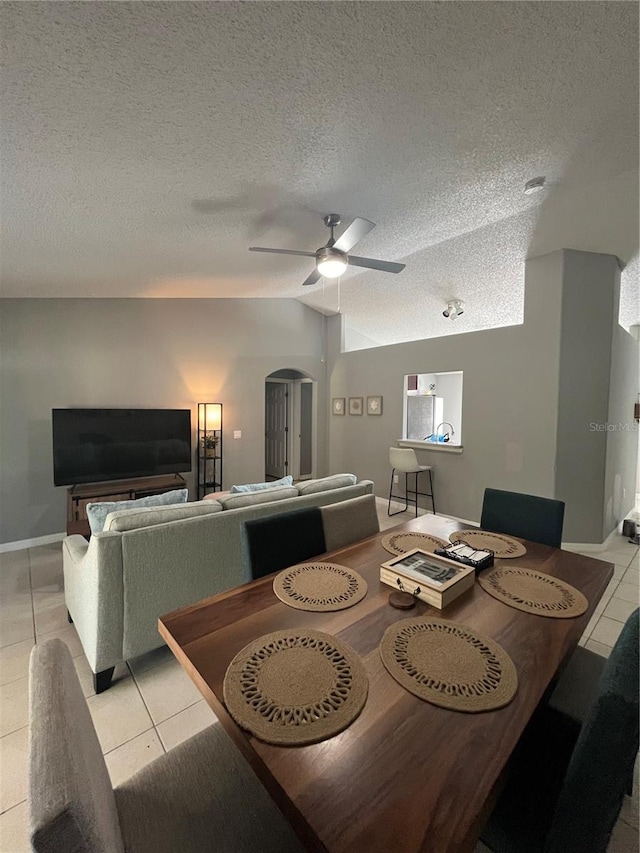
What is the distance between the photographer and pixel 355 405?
18.8 ft

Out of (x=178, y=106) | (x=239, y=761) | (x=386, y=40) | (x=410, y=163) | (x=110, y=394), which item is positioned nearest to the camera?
(x=239, y=761)

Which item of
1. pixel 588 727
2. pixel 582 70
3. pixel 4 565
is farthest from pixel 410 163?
pixel 4 565

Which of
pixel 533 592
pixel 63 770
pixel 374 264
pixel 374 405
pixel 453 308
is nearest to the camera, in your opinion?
pixel 63 770

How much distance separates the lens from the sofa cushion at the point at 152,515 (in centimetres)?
181

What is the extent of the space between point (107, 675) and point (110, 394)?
10.3 ft

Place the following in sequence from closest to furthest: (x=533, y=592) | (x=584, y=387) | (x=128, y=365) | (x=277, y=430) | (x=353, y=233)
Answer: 1. (x=533, y=592)
2. (x=353, y=233)
3. (x=584, y=387)
4. (x=128, y=365)
5. (x=277, y=430)

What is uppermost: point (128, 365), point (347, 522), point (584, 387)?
point (128, 365)

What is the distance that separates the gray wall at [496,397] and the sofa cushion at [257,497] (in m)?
2.69

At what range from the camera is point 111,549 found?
1.72 m

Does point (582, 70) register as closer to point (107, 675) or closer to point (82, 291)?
point (107, 675)

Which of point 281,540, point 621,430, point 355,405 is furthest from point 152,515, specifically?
point 621,430

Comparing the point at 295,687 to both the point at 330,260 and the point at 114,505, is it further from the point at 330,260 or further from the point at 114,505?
the point at 330,260

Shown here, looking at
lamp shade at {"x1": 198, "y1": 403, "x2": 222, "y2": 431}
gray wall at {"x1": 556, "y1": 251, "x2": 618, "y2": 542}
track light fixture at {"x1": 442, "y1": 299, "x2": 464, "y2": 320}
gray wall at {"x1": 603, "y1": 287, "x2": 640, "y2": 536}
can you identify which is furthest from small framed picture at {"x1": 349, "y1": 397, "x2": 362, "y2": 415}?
gray wall at {"x1": 603, "y1": 287, "x2": 640, "y2": 536}

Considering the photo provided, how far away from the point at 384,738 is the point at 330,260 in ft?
8.52
